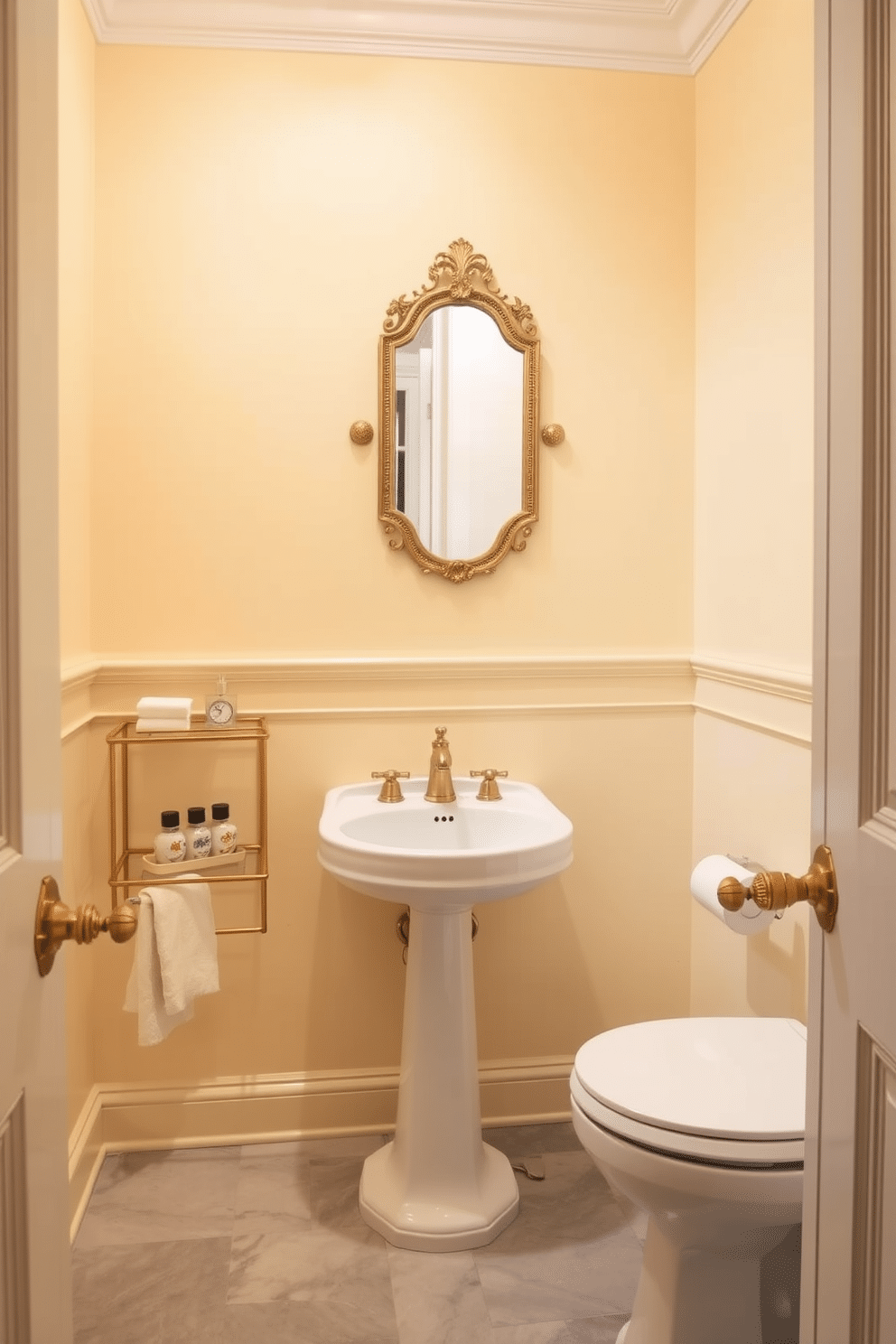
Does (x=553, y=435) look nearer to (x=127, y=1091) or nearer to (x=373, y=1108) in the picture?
(x=373, y=1108)

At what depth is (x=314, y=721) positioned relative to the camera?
2.41 meters

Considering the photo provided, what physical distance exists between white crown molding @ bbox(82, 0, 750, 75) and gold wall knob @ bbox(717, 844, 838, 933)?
206cm

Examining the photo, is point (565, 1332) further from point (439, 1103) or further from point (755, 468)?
point (755, 468)

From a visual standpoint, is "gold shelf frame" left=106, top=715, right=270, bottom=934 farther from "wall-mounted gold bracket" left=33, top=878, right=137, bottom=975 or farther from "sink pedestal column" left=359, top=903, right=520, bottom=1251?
"wall-mounted gold bracket" left=33, top=878, right=137, bottom=975

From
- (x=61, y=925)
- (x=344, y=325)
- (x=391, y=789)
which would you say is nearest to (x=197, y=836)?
(x=391, y=789)

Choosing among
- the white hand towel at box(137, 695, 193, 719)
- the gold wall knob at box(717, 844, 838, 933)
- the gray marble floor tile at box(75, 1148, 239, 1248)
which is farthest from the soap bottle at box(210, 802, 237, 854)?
the gold wall knob at box(717, 844, 838, 933)

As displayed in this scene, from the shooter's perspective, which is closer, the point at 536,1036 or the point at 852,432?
the point at 852,432

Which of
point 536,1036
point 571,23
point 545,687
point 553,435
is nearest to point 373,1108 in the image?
point 536,1036

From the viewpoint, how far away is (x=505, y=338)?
7.92 feet

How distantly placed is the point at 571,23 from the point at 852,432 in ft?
6.69

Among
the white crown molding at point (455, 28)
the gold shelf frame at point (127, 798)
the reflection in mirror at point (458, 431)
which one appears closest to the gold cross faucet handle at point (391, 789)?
the gold shelf frame at point (127, 798)

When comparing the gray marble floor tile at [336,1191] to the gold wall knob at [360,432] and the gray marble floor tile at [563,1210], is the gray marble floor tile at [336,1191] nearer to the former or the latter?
the gray marble floor tile at [563,1210]

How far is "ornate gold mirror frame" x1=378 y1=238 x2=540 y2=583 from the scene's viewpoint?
2.38 metres

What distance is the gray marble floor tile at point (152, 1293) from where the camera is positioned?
177 cm
